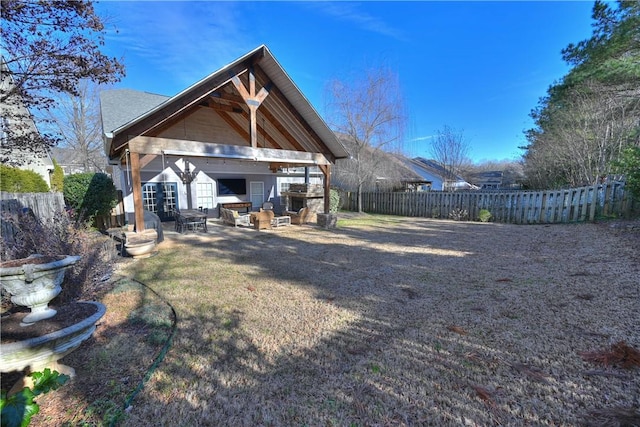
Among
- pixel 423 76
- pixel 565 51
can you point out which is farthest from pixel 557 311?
pixel 423 76

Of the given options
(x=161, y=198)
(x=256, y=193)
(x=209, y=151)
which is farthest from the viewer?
(x=256, y=193)

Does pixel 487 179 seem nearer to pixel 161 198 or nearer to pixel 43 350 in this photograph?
pixel 161 198

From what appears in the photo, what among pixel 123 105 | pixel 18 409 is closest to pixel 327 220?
pixel 123 105

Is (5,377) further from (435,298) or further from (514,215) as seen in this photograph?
(514,215)

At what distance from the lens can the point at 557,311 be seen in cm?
316

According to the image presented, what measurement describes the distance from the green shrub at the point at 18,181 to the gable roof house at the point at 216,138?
297 centimetres

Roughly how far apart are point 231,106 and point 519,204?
41.2 feet

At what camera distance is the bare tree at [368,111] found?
14398mm

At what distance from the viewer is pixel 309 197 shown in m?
11.6

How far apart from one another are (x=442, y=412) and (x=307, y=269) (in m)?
3.61

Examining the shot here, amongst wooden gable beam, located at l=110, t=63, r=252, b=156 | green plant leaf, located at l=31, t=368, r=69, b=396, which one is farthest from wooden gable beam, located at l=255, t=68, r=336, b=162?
green plant leaf, located at l=31, t=368, r=69, b=396

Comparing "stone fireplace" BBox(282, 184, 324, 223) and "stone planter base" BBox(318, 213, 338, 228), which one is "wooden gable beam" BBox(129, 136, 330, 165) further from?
"stone planter base" BBox(318, 213, 338, 228)

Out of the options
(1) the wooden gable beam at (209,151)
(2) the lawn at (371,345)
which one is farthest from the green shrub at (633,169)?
(1) the wooden gable beam at (209,151)

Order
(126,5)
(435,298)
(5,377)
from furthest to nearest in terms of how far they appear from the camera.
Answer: (126,5), (435,298), (5,377)
